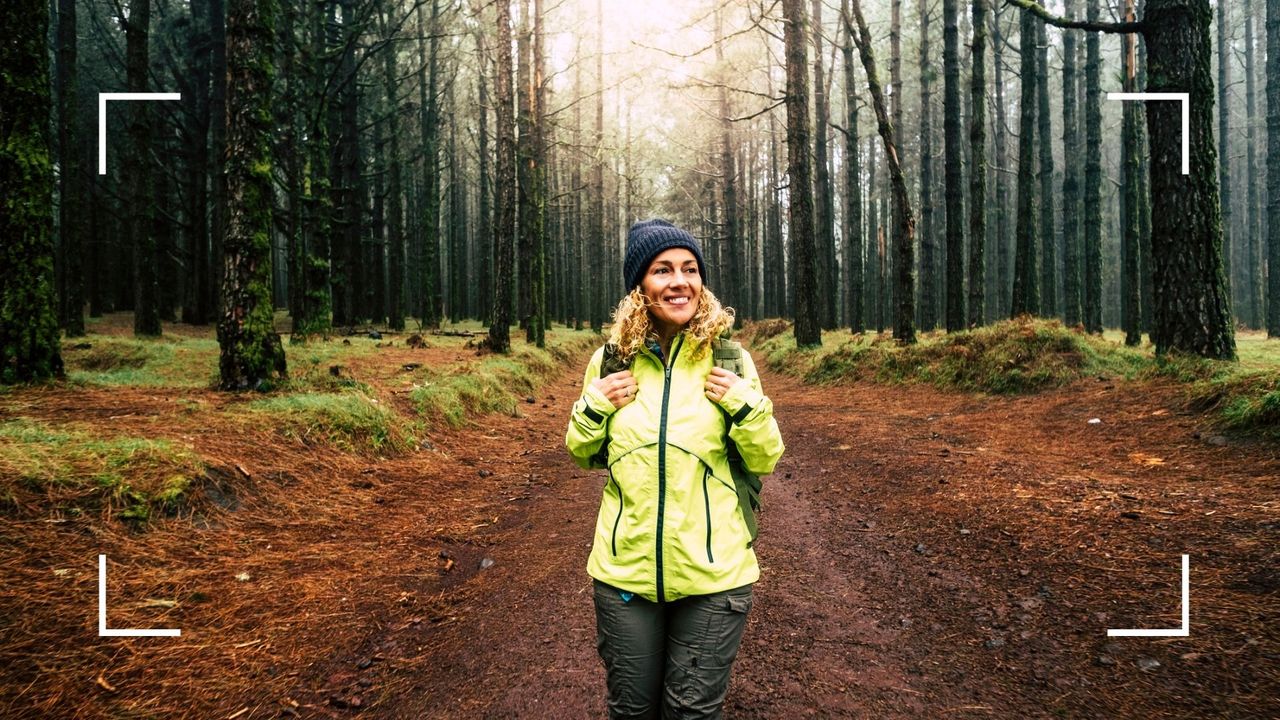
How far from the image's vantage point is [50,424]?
4.70 metres

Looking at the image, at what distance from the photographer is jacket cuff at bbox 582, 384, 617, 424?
2119 mm

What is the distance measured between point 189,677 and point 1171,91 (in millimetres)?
11376

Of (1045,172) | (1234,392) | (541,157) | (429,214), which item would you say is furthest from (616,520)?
(1045,172)

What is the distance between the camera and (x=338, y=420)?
651cm

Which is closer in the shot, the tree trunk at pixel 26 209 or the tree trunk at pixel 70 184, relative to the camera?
the tree trunk at pixel 26 209

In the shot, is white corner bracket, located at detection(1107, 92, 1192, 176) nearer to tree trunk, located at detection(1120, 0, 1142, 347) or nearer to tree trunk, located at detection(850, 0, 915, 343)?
tree trunk, located at detection(850, 0, 915, 343)

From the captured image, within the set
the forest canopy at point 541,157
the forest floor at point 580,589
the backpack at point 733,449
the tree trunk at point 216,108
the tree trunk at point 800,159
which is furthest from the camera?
the tree trunk at point 216,108

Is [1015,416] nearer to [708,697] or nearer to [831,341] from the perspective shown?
[708,697]

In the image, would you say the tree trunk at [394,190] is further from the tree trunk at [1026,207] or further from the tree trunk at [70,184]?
the tree trunk at [1026,207]

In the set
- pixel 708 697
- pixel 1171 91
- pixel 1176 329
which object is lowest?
pixel 708 697

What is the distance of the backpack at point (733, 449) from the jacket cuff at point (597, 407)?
0.05 metres

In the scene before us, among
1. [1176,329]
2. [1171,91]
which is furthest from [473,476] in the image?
[1171,91]

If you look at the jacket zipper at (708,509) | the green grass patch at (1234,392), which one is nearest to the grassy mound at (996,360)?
the green grass patch at (1234,392)

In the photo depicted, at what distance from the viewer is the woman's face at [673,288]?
2.20m
